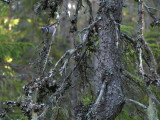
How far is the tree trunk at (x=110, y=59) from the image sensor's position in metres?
3.54

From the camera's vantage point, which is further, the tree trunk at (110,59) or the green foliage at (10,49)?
the green foliage at (10,49)

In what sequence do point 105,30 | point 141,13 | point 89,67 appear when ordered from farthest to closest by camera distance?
point 89,67, point 105,30, point 141,13

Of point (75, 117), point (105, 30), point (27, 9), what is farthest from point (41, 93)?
point (27, 9)

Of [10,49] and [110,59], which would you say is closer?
[110,59]

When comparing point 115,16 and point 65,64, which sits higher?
point 115,16

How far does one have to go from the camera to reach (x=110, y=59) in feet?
12.2

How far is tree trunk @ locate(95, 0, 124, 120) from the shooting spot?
3.54 metres

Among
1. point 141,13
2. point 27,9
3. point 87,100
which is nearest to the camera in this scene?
point 141,13

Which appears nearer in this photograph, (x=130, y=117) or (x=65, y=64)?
A: (x=65, y=64)

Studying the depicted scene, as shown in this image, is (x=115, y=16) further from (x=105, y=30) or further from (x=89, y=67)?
(x=89, y=67)

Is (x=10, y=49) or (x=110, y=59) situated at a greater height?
(x=10, y=49)

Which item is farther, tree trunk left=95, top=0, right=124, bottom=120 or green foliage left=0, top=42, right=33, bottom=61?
green foliage left=0, top=42, right=33, bottom=61

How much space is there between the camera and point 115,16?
151 inches

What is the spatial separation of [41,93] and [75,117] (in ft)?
1.85
